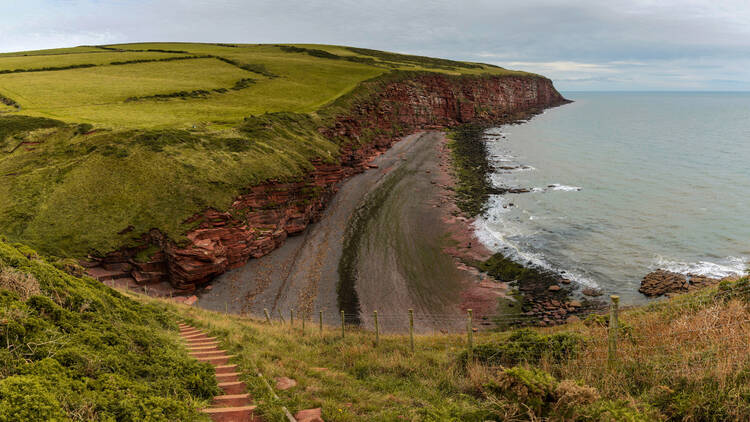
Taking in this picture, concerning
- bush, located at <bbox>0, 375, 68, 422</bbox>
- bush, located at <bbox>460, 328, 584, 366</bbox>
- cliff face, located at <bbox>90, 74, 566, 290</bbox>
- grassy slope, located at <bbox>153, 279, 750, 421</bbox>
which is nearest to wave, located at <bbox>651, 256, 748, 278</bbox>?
grassy slope, located at <bbox>153, 279, 750, 421</bbox>

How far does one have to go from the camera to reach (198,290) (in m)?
29.0

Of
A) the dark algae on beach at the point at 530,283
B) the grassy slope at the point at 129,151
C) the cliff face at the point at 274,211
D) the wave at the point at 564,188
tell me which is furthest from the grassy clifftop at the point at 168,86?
the wave at the point at 564,188

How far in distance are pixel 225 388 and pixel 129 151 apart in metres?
34.3

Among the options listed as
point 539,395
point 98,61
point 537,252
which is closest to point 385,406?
point 539,395

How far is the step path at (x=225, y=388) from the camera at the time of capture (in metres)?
7.07

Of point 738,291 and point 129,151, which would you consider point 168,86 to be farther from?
point 738,291

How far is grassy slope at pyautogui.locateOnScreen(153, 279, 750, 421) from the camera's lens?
652 centimetres

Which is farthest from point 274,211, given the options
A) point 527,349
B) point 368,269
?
point 527,349

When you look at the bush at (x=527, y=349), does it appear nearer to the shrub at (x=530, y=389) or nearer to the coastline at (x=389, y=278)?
the shrub at (x=530, y=389)

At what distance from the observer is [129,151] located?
113ft

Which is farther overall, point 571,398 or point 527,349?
point 527,349

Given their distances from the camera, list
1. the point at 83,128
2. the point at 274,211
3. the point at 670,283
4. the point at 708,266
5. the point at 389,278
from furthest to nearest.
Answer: the point at 83,128, the point at 274,211, the point at 389,278, the point at 708,266, the point at 670,283

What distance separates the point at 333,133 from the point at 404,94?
40818mm

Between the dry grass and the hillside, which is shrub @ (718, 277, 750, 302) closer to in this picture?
the dry grass
